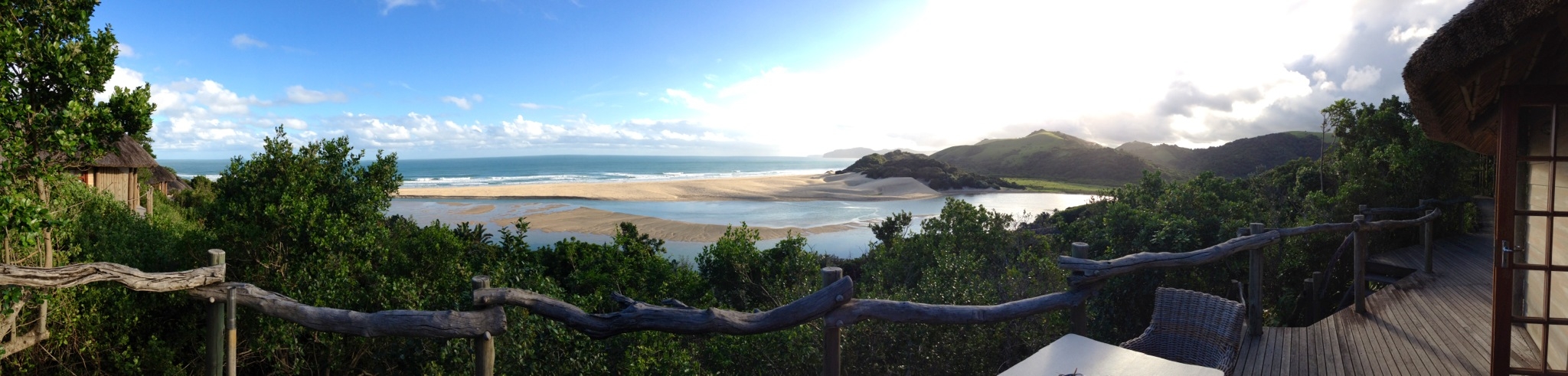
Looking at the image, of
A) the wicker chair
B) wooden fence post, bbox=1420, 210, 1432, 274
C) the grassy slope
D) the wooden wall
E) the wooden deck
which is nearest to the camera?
the wicker chair

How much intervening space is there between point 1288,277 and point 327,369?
1063cm

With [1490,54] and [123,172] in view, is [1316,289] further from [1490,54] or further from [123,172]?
[123,172]

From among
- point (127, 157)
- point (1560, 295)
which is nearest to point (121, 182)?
point (127, 157)

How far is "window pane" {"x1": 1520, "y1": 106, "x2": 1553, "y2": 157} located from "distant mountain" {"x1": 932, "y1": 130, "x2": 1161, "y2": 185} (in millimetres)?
31544

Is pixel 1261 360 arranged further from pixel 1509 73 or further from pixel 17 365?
pixel 17 365

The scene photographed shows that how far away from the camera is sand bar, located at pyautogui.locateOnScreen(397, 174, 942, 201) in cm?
2784

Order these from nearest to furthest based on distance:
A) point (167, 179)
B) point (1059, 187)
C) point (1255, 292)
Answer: point (1255, 292) → point (167, 179) → point (1059, 187)

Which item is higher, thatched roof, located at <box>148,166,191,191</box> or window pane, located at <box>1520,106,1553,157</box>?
window pane, located at <box>1520,106,1553,157</box>

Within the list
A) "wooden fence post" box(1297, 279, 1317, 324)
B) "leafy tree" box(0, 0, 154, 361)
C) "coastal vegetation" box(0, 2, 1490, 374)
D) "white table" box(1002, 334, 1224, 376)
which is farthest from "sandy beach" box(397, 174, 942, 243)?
"white table" box(1002, 334, 1224, 376)

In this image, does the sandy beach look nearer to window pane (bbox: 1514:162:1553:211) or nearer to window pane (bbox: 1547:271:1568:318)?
window pane (bbox: 1514:162:1553:211)

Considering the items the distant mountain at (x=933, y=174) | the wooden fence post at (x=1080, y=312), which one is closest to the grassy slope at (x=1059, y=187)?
the distant mountain at (x=933, y=174)

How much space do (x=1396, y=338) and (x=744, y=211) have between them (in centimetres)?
1887

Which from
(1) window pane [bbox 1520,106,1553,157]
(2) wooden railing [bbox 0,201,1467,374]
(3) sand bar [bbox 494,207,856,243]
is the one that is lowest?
(3) sand bar [bbox 494,207,856,243]

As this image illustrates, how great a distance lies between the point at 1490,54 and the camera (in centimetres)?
272
